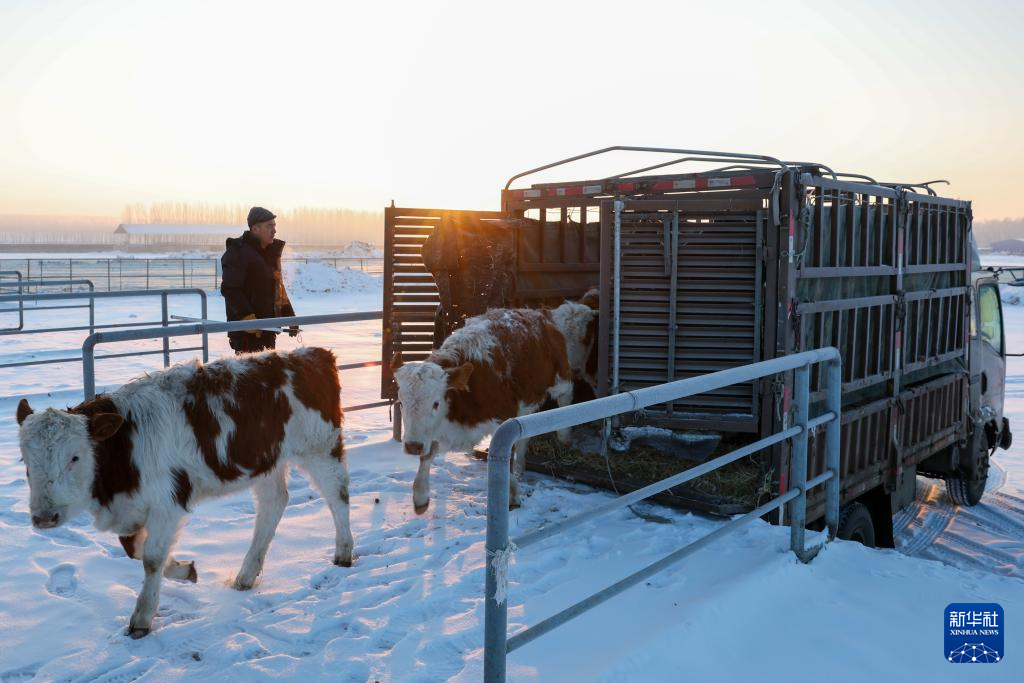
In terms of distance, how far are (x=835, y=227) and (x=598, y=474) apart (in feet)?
8.60

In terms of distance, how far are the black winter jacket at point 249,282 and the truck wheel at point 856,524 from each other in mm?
5096

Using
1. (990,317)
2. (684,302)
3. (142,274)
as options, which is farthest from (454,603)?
(142,274)

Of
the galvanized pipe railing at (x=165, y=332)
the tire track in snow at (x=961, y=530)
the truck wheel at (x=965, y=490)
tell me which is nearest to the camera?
the galvanized pipe railing at (x=165, y=332)

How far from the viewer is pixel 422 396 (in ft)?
19.6

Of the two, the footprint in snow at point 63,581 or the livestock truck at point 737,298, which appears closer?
the footprint in snow at point 63,581

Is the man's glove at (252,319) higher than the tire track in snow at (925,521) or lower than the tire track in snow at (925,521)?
higher

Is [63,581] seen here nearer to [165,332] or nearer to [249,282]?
[165,332]

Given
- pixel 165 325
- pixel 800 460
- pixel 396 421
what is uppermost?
pixel 165 325

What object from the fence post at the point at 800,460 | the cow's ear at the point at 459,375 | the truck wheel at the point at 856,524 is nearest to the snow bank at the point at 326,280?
the cow's ear at the point at 459,375

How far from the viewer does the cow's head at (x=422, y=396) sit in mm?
5969

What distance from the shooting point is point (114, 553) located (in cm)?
515

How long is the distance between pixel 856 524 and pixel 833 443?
155 cm

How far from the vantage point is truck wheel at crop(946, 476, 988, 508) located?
9.08 meters

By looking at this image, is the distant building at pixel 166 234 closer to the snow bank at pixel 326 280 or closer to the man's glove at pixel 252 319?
the snow bank at pixel 326 280
